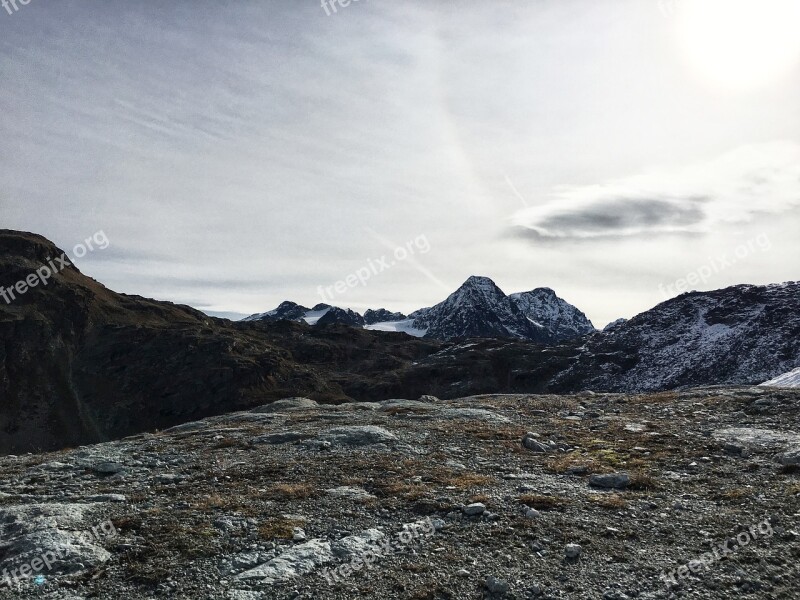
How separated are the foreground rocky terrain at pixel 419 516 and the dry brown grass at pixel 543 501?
5cm

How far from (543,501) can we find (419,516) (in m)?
3.43

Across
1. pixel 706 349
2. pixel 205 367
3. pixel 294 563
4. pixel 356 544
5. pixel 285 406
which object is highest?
pixel 706 349

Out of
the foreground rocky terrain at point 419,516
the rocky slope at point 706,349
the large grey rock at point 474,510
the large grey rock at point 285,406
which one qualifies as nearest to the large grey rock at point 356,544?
the foreground rocky terrain at point 419,516

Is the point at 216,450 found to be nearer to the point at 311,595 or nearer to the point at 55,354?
the point at 311,595

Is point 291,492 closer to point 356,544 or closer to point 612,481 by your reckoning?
point 356,544

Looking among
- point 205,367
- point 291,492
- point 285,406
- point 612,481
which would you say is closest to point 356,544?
point 291,492

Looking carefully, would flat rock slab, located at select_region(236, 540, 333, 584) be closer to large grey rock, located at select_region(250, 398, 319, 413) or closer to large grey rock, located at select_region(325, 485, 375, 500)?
large grey rock, located at select_region(325, 485, 375, 500)

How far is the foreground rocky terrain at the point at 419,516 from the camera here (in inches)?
405

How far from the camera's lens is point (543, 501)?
1398 cm

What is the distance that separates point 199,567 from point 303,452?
9.49m

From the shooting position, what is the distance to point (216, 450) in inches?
858

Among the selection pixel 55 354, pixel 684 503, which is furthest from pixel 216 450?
pixel 55 354

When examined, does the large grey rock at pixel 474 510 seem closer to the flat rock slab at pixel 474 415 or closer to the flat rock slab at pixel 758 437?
the flat rock slab at pixel 758 437

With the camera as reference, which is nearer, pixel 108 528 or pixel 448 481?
pixel 108 528
